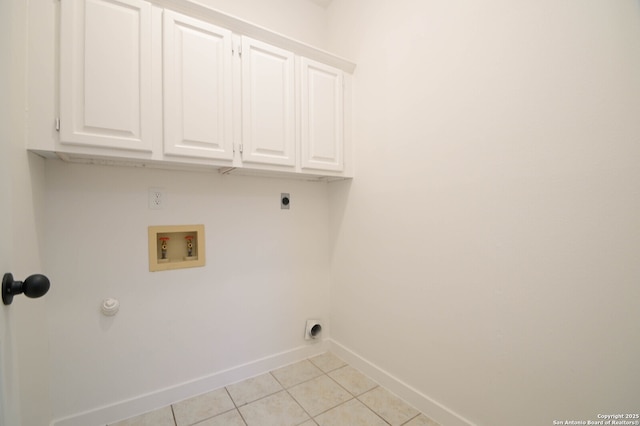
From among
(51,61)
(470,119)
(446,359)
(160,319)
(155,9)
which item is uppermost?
(155,9)

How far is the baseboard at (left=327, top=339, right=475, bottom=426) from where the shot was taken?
4.58 feet

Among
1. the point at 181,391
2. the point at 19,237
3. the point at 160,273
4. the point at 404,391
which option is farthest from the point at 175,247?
the point at 404,391

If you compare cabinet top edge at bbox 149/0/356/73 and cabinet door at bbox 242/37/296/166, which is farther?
cabinet door at bbox 242/37/296/166

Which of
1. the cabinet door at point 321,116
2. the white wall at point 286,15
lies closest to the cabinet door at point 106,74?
the white wall at point 286,15

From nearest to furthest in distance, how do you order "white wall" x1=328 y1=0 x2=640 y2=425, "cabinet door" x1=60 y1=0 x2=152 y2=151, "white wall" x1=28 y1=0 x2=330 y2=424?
1. "white wall" x1=328 y1=0 x2=640 y2=425
2. "cabinet door" x1=60 y1=0 x2=152 y2=151
3. "white wall" x1=28 y1=0 x2=330 y2=424

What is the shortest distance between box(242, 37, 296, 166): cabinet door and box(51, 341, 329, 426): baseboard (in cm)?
146

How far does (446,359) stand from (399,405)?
46 centimetres

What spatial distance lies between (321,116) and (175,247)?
4.40ft

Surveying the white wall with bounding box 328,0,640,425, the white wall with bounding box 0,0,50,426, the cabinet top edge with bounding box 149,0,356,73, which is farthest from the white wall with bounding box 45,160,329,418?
the cabinet top edge with bounding box 149,0,356,73

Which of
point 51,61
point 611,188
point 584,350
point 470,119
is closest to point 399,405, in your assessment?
point 584,350

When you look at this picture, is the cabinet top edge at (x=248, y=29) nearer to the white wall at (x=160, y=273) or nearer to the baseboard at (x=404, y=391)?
the white wall at (x=160, y=273)

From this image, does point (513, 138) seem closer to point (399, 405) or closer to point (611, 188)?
point (611, 188)

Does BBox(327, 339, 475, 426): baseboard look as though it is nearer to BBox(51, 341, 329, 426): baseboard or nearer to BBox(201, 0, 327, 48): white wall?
BBox(51, 341, 329, 426): baseboard

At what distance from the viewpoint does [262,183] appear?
6.40ft
